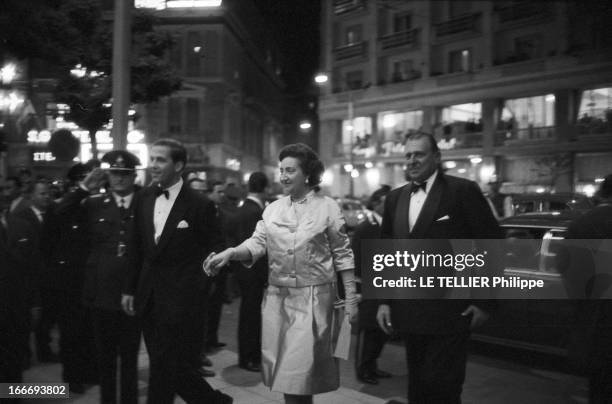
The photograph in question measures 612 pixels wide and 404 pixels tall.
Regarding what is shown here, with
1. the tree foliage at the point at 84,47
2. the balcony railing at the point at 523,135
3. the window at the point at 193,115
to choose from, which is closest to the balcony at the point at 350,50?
the window at the point at 193,115

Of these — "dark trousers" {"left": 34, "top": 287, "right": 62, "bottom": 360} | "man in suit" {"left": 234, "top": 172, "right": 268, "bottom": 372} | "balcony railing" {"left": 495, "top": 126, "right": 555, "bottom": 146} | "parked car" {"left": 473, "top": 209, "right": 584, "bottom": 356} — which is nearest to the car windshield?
"parked car" {"left": 473, "top": 209, "right": 584, "bottom": 356}

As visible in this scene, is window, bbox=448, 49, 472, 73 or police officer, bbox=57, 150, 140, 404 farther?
window, bbox=448, 49, 472, 73

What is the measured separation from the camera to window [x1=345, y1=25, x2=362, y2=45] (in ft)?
123

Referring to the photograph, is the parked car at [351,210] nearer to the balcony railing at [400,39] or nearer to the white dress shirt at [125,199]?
the balcony railing at [400,39]

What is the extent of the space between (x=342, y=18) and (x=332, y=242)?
3631cm

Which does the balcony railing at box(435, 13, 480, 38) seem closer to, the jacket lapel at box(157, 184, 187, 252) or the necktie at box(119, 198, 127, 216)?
the necktie at box(119, 198, 127, 216)

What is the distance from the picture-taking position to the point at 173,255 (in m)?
4.03

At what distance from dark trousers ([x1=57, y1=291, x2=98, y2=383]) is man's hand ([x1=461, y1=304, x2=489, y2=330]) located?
3674 mm

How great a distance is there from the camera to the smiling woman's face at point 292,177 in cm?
400

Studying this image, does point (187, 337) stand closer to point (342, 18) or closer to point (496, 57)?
point (496, 57)

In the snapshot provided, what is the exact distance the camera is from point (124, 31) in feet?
21.6

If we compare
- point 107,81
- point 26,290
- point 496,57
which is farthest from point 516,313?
point 496,57

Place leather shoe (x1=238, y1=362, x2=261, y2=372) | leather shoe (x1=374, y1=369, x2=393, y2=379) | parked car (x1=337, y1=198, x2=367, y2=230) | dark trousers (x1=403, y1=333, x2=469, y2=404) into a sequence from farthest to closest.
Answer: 1. parked car (x1=337, y1=198, x2=367, y2=230)
2. leather shoe (x1=238, y1=362, x2=261, y2=372)
3. leather shoe (x1=374, y1=369, x2=393, y2=379)
4. dark trousers (x1=403, y1=333, x2=469, y2=404)

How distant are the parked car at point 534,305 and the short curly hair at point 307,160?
290 centimetres
